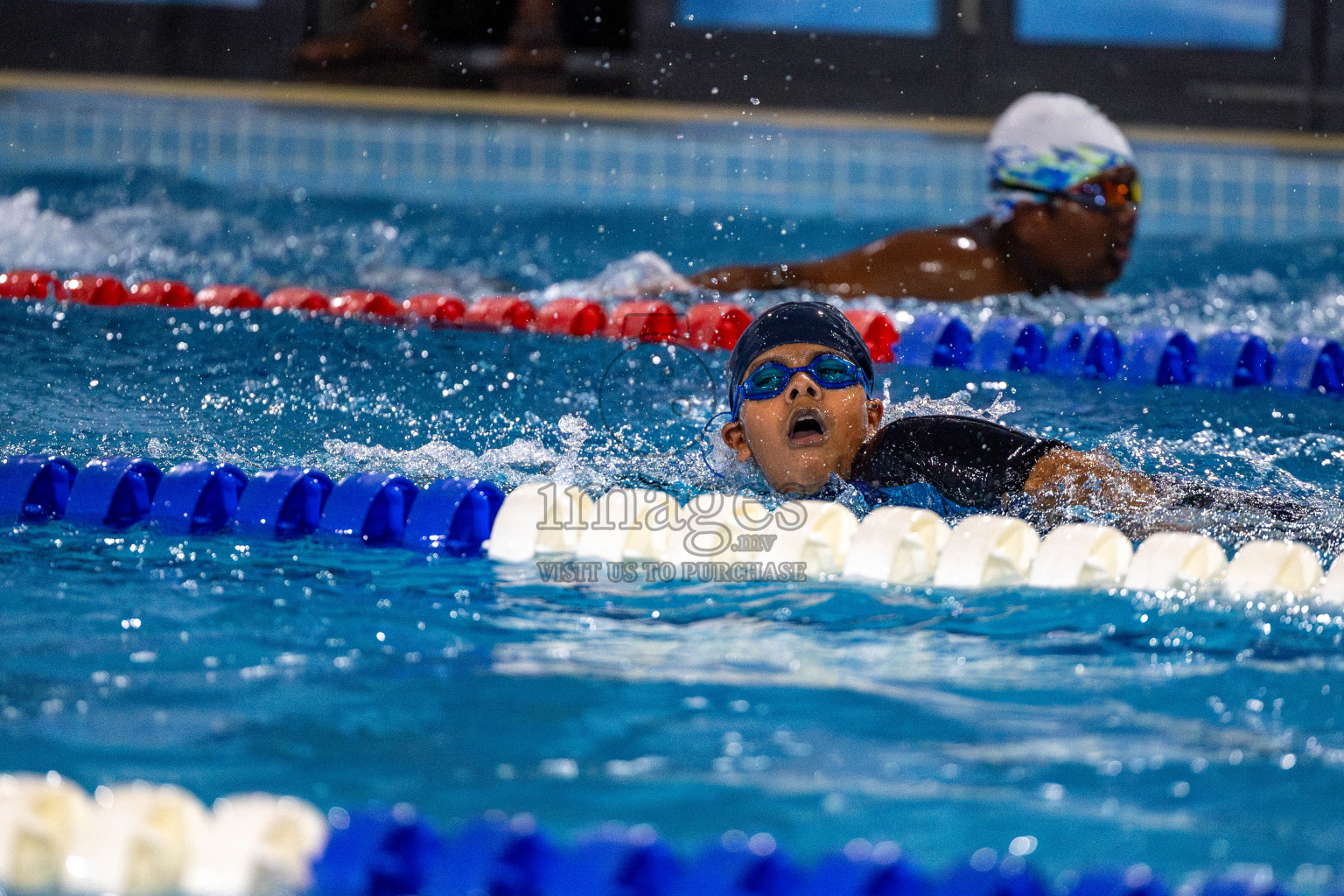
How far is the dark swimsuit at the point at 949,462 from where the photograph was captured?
293cm

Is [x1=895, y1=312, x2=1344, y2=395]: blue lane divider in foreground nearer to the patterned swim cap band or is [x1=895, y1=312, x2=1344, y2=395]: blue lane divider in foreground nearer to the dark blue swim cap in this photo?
the patterned swim cap band

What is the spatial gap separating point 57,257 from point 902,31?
491cm

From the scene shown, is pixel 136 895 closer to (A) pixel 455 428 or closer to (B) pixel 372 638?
(B) pixel 372 638

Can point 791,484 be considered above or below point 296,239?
below

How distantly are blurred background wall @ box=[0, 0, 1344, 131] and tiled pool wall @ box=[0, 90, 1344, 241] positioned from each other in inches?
31.7

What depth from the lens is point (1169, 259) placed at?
6855 mm

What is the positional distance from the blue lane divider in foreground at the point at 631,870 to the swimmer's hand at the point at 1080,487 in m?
1.43

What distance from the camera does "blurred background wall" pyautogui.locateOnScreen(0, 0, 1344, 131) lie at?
27.6 feet

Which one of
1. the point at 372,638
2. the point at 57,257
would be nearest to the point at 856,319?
the point at 372,638

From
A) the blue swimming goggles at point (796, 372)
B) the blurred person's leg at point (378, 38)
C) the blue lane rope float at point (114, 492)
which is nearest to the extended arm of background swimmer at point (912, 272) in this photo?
the blue swimming goggles at point (796, 372)

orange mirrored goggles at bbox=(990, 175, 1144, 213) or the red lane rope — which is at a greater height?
orange mirrored goggles at bbox=(990, 175, 1144, 213)

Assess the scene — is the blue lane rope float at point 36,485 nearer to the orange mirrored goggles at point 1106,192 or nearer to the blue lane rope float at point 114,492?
the blue lane rope float at point 114,492

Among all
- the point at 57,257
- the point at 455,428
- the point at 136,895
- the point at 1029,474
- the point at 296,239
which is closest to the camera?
the point at 136,895

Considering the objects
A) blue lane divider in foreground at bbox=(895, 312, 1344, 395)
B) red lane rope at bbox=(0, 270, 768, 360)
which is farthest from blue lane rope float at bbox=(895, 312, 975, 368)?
red lane rope at bbox=(0, 270, 768, 360)
